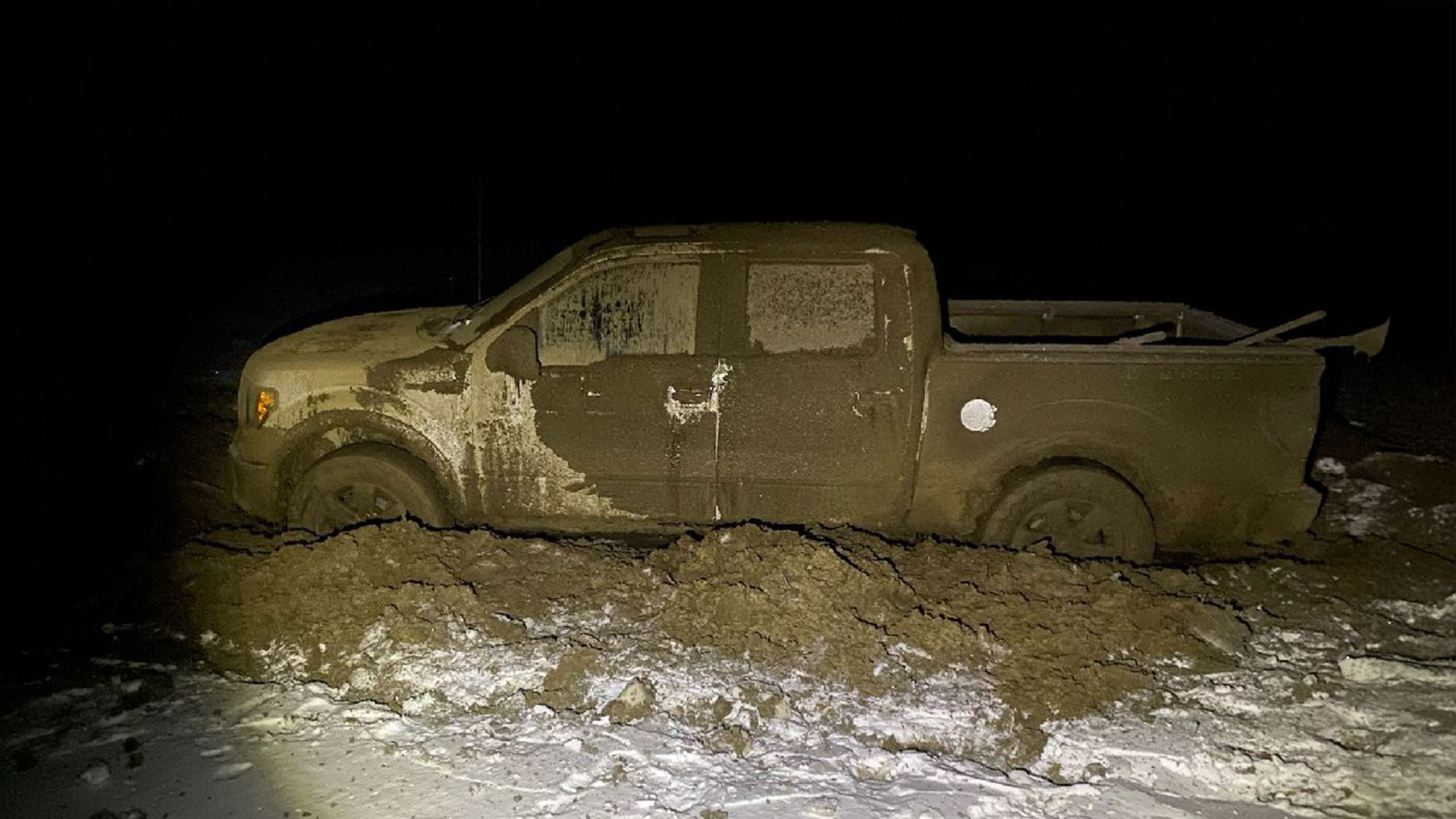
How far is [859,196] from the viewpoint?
23094 mm

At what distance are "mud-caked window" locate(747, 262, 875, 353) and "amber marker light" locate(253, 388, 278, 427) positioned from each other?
2721 mm

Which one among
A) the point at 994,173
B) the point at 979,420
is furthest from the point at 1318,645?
the point at 994,173

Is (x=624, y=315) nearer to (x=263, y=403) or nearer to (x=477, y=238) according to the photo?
(x=263, y=403)

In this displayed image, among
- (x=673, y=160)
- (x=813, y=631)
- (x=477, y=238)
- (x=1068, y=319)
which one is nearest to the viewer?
(x=813, y=631)

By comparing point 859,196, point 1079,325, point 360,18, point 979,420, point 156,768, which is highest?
point 360,18

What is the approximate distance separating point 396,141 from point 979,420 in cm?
2599

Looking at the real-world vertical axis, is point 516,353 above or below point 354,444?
above

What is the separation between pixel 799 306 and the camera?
5281 mm

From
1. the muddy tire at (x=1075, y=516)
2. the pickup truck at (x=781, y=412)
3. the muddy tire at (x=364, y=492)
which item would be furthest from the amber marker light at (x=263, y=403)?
the muddy tire at (x=1075, y=516)

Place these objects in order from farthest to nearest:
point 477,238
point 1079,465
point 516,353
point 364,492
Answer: point 477,238
point 364,492
point 1079,465
point 516,353

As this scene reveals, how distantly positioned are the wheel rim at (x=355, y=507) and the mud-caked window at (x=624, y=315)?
1.30 m

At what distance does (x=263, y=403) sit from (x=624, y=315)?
2.14 meters

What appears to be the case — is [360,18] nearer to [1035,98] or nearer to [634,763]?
[1035,98]

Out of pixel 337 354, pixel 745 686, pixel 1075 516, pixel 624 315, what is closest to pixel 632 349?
pixel 624 315
